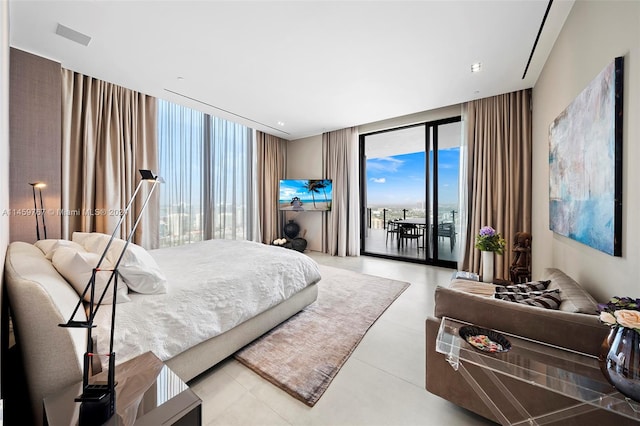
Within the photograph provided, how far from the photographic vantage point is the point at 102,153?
3.08 metres

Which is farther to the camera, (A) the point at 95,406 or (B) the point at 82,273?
(B) the point at 82,273

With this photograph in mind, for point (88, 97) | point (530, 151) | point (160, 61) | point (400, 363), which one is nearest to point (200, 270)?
point (400, 363)

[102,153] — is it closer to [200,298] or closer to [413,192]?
[200,298]

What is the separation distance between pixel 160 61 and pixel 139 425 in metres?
3.13

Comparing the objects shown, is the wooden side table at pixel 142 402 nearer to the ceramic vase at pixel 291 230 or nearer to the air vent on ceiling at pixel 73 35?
the air vent on ceiling at pixel 73 35

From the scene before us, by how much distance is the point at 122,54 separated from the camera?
8.05 ft

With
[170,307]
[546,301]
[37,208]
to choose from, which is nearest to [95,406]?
[170,307]

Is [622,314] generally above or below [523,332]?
above

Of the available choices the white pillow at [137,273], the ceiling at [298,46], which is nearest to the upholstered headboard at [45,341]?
the white pillow at [137,273]

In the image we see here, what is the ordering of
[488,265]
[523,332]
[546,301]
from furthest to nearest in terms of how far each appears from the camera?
1. [488,265]
2. [546,301]
3. [523,332]

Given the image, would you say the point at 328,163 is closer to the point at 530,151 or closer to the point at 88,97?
the point at 530,151

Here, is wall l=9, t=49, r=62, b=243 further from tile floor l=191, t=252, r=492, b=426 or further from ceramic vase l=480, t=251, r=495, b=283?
ceramic vase l=480, t=251, r=495, b=283

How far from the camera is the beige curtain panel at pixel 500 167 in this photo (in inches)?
132

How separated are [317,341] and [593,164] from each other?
226cm
